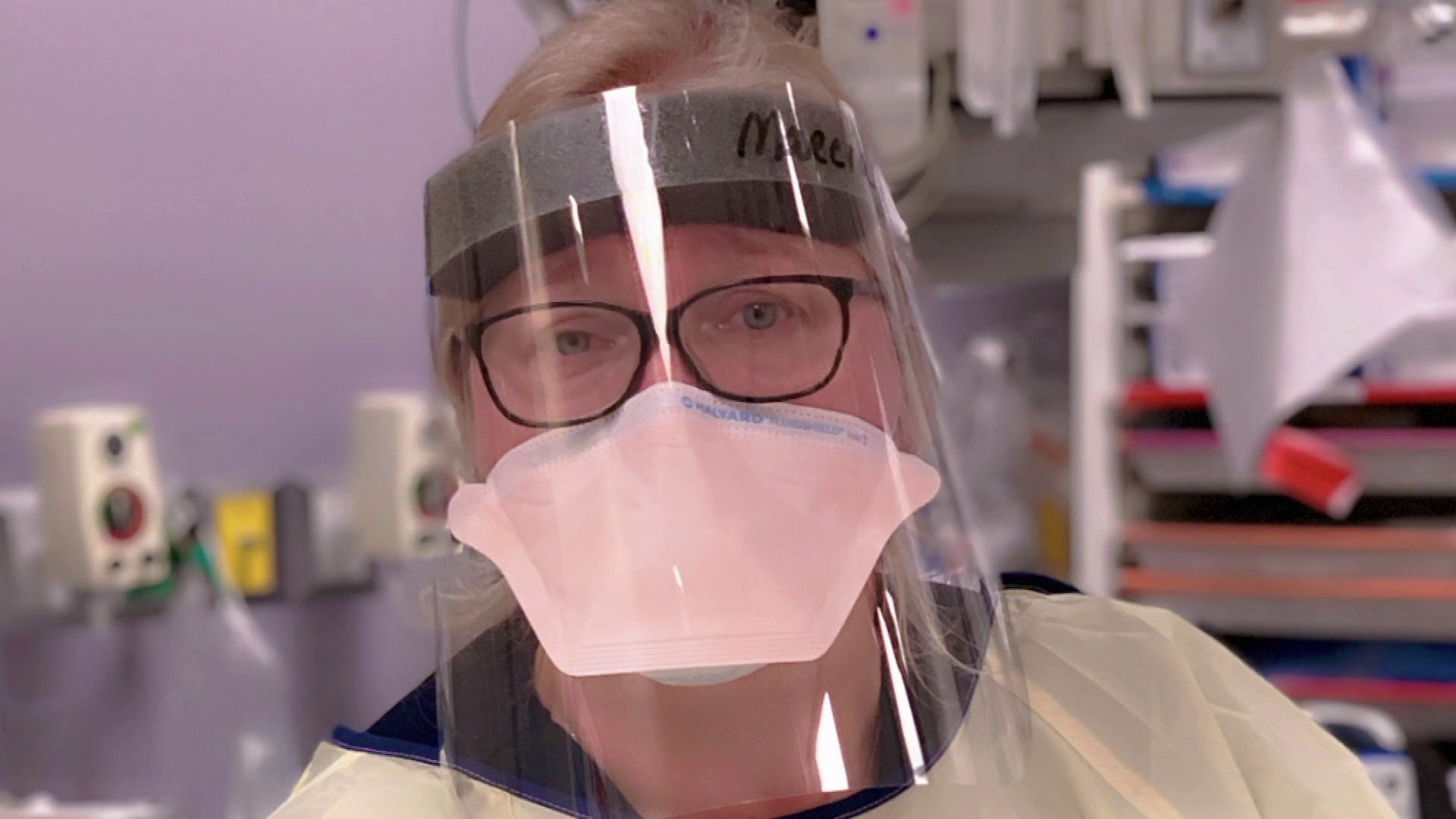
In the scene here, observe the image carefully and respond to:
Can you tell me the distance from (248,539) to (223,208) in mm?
403

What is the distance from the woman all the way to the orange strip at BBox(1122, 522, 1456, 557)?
3.46ft

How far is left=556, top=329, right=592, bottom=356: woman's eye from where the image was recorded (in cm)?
59

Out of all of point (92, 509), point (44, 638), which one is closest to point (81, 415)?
point (92, 509)

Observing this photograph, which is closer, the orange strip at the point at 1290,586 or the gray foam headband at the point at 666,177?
the gray foam headband at the point at 666,177

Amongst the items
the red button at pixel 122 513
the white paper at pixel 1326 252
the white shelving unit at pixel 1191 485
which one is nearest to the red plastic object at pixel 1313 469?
the white shelving unit at pixel 1191 485

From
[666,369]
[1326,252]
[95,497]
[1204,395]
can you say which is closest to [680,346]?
[666,369]

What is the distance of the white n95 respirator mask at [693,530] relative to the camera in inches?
20.4

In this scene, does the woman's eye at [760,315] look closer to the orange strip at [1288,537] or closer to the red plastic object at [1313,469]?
the red plastic object at [1313,469]

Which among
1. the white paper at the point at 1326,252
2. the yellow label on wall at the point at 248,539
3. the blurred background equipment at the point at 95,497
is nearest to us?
the white paper at the point at 1326,252

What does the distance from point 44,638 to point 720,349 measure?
1023 millimetres

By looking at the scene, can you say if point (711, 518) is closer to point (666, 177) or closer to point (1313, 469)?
point (666, 177)

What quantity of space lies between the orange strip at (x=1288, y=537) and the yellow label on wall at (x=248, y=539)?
128cm

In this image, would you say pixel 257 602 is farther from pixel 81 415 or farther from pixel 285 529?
pixel 81 415

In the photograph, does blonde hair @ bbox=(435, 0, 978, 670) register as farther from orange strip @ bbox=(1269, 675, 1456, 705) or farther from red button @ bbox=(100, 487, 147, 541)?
orange strip @ bbox=(1269, 675, 1456, 705)
